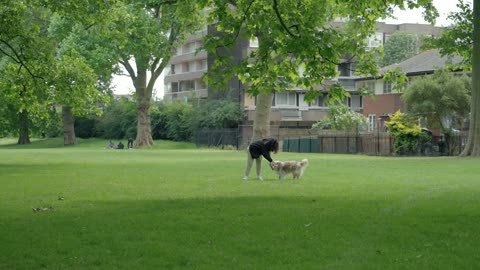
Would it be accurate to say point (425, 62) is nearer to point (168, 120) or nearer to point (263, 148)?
point (168, 120)

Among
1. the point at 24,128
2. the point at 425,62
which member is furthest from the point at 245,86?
the point at 24,128

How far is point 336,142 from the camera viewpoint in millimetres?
59469

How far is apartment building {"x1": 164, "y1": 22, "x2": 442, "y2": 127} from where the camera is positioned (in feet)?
279

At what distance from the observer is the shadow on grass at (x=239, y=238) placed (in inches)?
367

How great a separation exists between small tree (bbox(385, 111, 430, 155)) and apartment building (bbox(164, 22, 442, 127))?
652 inches

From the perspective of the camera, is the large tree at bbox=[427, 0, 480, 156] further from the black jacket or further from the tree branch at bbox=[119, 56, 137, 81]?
the tree branch at bbox=[119, 56, 137, 81]

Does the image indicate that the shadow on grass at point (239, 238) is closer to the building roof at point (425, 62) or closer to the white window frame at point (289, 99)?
the building roof at point (425, 62)

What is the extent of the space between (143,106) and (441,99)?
3617 centimetres

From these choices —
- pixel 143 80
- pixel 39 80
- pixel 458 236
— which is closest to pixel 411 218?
pixel 458 236

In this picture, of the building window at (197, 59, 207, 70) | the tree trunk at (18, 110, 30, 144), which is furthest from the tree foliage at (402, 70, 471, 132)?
the tree trunk at (18, 110, 30, 144)

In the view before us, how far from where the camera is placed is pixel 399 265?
904 cm

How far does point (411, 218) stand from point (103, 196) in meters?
8.50

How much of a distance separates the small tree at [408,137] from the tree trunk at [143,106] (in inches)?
1329

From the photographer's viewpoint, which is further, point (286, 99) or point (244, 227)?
point (286, 99)
